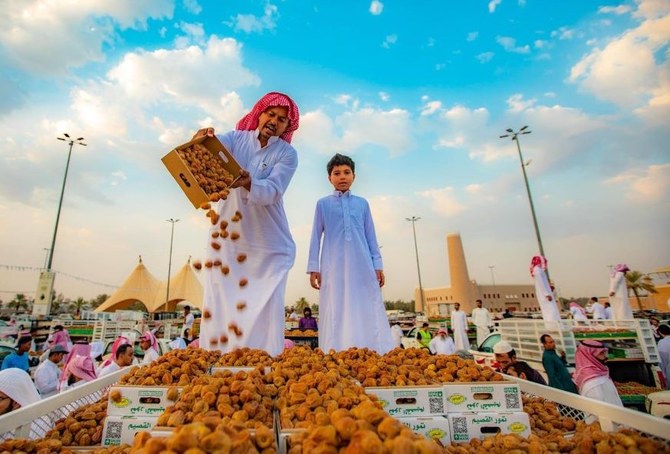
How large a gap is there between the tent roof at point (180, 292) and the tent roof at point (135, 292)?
494mm

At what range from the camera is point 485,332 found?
12.8m

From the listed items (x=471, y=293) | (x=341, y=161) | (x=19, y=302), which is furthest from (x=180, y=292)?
(x=19, y=302)

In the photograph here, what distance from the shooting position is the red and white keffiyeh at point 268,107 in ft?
11.0

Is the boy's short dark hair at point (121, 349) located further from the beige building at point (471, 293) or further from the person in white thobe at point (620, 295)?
the beige building at point (471, 293)

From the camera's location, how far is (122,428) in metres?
1.46

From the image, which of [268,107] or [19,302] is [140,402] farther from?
[19,302]

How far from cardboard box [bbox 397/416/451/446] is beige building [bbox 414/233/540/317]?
145ft

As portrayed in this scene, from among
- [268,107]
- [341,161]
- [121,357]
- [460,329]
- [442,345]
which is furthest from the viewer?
[460,329]

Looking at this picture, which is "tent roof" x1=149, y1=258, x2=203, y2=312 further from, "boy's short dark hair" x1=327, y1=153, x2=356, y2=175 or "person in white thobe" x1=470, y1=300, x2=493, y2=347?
"boy's short dark hair" x1=327, y1=153, x2=356, y2=175

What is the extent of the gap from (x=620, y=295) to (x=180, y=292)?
27313mm

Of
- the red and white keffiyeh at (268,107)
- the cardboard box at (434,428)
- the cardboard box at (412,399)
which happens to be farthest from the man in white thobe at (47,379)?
the cardboard box at (434,428)

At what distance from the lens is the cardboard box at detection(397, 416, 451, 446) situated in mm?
1476

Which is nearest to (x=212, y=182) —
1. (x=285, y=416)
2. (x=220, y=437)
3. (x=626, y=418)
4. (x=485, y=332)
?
(x=285, y=416)

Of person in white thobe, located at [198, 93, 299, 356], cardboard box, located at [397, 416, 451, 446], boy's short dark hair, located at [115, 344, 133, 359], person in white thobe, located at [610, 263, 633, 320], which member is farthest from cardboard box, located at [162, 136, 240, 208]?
person in white thobe, located at [610, 263, 633, 320]
